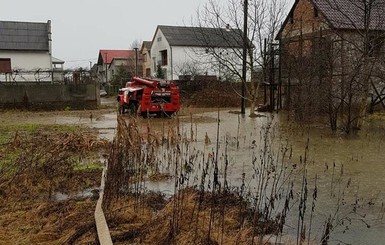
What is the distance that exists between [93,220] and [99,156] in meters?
4.40

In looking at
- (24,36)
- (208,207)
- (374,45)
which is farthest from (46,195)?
(24,36)

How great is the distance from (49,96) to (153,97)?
789cm

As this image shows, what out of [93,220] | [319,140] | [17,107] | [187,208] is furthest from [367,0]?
[17,107]

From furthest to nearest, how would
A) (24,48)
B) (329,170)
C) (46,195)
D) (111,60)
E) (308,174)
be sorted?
(111,60)
(24,48)
(329,170)
(308,174)
(46,195)

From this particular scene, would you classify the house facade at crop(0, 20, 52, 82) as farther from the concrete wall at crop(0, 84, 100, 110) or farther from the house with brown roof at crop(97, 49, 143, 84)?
the house with brown roof at crop(97, 49, 143, 84)

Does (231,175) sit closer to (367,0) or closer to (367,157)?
(367,157)

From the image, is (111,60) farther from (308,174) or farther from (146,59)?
(308,174)

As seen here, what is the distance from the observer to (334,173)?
7297mm

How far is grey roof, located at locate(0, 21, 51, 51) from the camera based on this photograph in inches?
1275

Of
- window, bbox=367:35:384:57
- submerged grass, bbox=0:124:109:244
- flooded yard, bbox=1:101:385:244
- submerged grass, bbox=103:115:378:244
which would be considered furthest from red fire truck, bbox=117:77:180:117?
submerged grass, bbox=103:115:378:244

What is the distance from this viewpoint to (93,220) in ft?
14.8

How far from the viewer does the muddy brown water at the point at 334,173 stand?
4773mm

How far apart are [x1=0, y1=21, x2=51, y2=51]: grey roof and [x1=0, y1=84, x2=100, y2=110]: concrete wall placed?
11.8 meters

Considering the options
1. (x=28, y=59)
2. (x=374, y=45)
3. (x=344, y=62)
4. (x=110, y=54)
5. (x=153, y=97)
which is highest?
(x=110, y=54)
